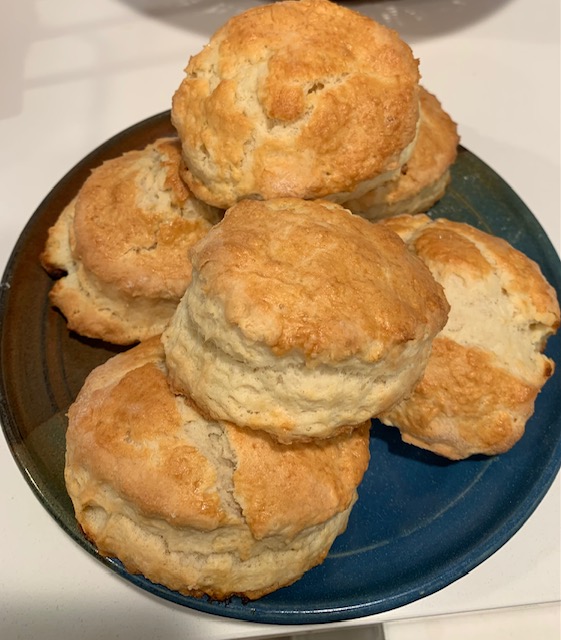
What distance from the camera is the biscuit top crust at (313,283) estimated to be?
95 centimetres

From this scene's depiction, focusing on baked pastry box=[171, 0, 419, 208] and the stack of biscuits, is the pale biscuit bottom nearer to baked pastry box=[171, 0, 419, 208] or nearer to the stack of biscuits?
the stack of biscuits

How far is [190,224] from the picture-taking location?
1.41 m

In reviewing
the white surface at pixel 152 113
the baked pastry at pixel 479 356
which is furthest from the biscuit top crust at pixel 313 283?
the white surface at pixel 152 113

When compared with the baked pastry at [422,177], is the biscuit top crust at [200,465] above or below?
below

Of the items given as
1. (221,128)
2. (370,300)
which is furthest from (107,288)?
(370,300)

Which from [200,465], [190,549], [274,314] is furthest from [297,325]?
[190,549]

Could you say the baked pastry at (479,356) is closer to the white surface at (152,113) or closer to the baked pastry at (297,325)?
the baked pastry at (297,325)

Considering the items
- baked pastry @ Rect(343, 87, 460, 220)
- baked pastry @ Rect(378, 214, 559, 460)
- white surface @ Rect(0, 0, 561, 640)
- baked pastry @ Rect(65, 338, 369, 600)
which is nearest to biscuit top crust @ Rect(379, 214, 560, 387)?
baked pastry @ Rect(378, 214, 559, 460)

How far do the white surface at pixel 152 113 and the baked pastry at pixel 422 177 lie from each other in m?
0.66

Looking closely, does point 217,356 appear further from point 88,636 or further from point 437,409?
point 88,636

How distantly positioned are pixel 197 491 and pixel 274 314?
14.2 inches

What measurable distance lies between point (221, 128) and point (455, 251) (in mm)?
594

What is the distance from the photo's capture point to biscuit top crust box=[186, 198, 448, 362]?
95cm

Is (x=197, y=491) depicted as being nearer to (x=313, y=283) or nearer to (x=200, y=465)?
(x=200, y=465)
